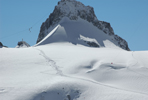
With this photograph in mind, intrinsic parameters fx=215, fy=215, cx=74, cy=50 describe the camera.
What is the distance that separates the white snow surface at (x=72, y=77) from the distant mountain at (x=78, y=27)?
2094 centimetres

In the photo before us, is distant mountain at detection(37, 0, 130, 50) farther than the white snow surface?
Yes

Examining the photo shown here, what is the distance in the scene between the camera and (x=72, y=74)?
19516 mm

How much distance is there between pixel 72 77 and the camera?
18.6 m

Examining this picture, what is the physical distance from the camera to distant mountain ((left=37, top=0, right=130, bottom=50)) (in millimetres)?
46906

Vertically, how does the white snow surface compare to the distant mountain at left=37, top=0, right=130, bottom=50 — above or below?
below

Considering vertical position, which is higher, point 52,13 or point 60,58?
point 52,13

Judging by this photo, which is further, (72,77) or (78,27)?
(78,27)

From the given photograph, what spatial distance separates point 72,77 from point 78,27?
34.6 meters

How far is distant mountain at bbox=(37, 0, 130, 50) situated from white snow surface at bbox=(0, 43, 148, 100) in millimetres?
20940

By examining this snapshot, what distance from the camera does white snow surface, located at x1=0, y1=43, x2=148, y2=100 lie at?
1559cm

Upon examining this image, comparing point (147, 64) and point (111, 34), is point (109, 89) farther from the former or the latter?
point (111, 34)

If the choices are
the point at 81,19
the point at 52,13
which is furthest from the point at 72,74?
the point at 52,13

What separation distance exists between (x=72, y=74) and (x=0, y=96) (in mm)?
6941

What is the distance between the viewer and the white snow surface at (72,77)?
15.6m
